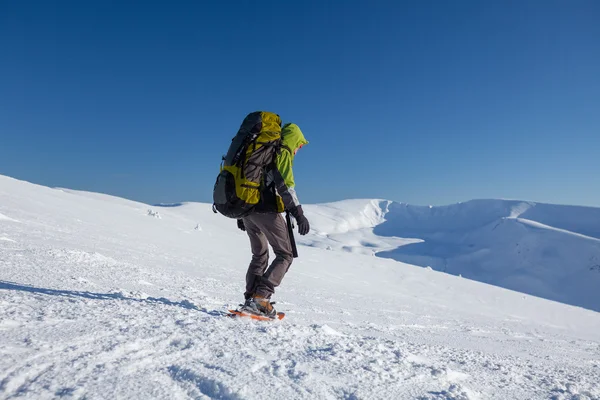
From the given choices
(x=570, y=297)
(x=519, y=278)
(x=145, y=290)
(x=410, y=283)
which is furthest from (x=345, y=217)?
(x=145, y=290)

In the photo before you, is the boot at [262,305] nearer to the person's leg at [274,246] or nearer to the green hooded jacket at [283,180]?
the person's leg at [274,246]

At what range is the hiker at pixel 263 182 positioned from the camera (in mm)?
3164

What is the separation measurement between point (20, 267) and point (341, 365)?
4005 millimetres

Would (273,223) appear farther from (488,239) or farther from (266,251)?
(488,239)

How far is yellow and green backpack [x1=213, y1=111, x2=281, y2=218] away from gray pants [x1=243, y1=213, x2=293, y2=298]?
9.2 inches

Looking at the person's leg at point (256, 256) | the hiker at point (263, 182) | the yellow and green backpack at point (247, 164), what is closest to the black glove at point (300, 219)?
the hiker at point (263, 182)

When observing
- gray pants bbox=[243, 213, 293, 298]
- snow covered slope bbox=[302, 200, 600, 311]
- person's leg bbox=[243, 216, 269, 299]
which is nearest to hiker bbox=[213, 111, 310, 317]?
gray pants bbox=[243, 213, 293, 298]

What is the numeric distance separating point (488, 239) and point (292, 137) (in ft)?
378

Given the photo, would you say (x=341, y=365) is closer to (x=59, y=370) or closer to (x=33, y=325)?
(x=59, y=370)

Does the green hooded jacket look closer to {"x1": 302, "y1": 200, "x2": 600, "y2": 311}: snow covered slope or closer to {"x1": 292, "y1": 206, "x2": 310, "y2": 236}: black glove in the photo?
{"x1": 292, "y1": 206, "x2": 310, "y2": 236}: black glove

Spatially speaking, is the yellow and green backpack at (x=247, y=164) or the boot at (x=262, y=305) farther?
the boot at (x=262, y=305)

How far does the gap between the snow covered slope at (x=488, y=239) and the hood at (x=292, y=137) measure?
51790mm

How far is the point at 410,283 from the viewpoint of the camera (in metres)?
13.5

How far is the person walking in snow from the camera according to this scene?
321cm
